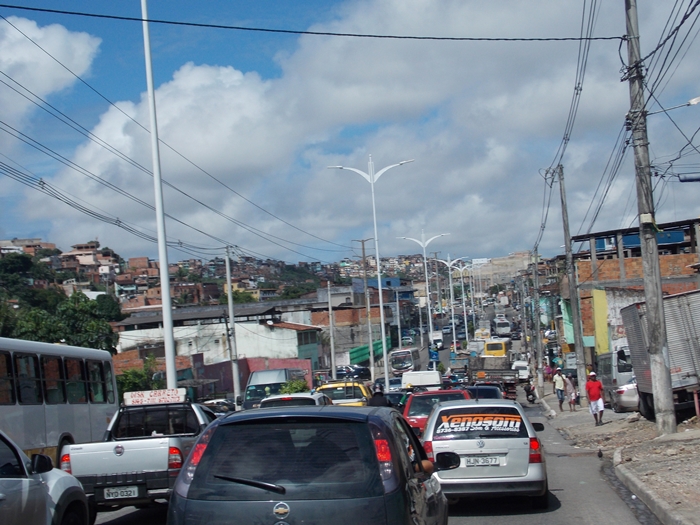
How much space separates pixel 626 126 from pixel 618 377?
51.6 ft

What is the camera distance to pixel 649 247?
1783 centimetres

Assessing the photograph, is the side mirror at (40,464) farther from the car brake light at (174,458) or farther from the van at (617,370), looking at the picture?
the van at (617,370)

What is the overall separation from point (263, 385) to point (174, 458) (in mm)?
19271

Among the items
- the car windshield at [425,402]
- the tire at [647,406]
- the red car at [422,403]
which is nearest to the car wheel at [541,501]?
the red car at [422,403]

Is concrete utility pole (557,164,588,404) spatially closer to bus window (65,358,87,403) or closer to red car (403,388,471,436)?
red car (403,388,471,436)

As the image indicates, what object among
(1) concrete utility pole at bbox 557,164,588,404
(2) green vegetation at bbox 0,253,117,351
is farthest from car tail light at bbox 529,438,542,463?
(2) green vegetation at bbox 0,253,117,351

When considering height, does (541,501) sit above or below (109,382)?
below

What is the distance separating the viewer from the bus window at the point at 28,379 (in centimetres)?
1399

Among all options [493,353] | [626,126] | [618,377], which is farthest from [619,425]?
[493,353]

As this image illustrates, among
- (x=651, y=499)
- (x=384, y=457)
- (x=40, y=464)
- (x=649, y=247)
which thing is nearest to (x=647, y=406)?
(x=649, y=247)

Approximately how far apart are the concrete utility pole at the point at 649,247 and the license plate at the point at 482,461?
27.9ft

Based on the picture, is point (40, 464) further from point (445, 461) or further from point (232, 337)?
point (232, 337)

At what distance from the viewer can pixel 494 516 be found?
35.6 ft

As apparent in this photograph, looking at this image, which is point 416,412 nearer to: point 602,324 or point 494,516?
point 494,516
